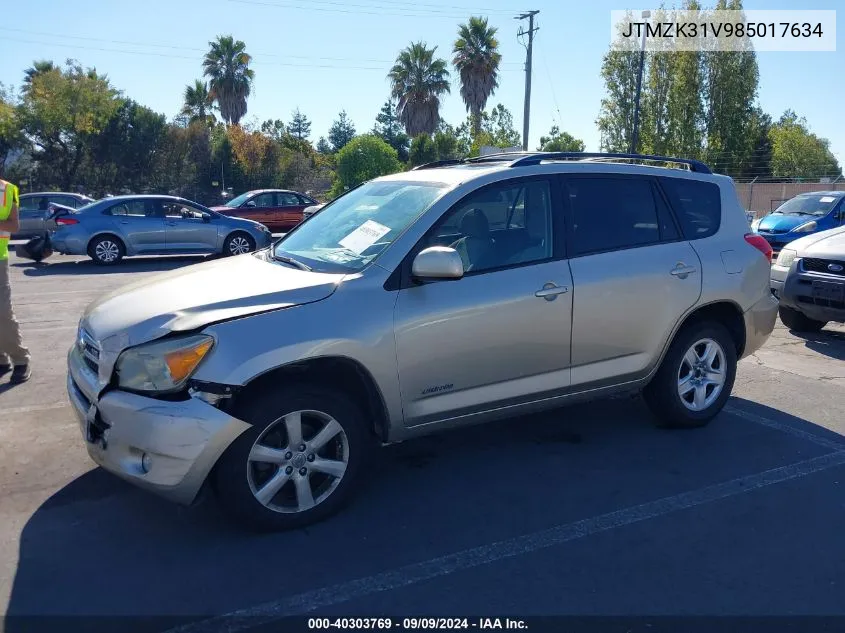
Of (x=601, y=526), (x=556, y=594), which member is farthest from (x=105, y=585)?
(x=601, y=526)

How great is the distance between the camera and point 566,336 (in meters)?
4.56

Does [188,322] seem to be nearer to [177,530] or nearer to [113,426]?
[113,426]

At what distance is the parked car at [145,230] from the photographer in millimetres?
15500

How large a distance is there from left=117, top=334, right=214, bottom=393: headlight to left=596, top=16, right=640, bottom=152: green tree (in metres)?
44.6

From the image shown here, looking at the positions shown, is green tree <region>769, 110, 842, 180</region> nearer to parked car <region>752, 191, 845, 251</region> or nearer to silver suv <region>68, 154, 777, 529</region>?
parked car <region>752, 191, 845, 251</region>

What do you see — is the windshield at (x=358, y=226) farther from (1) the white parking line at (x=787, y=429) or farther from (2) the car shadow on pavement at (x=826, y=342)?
(2) the car shadow on pavement at (x=826, y=342)

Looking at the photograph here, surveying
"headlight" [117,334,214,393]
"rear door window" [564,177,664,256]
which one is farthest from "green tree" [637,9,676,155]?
"headlight" [117,334,214,393]

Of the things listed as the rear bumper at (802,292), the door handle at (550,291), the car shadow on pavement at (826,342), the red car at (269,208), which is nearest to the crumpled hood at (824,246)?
the rear bumper at (802,292)

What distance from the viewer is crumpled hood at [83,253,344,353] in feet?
12.0

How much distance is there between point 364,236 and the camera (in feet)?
14.7

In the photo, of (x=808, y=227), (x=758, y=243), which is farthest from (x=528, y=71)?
(x=758, y=243)

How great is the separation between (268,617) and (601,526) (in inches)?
68.2

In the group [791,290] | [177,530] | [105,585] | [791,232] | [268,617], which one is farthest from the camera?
[791,232]

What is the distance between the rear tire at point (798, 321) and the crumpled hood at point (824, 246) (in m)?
0.73
